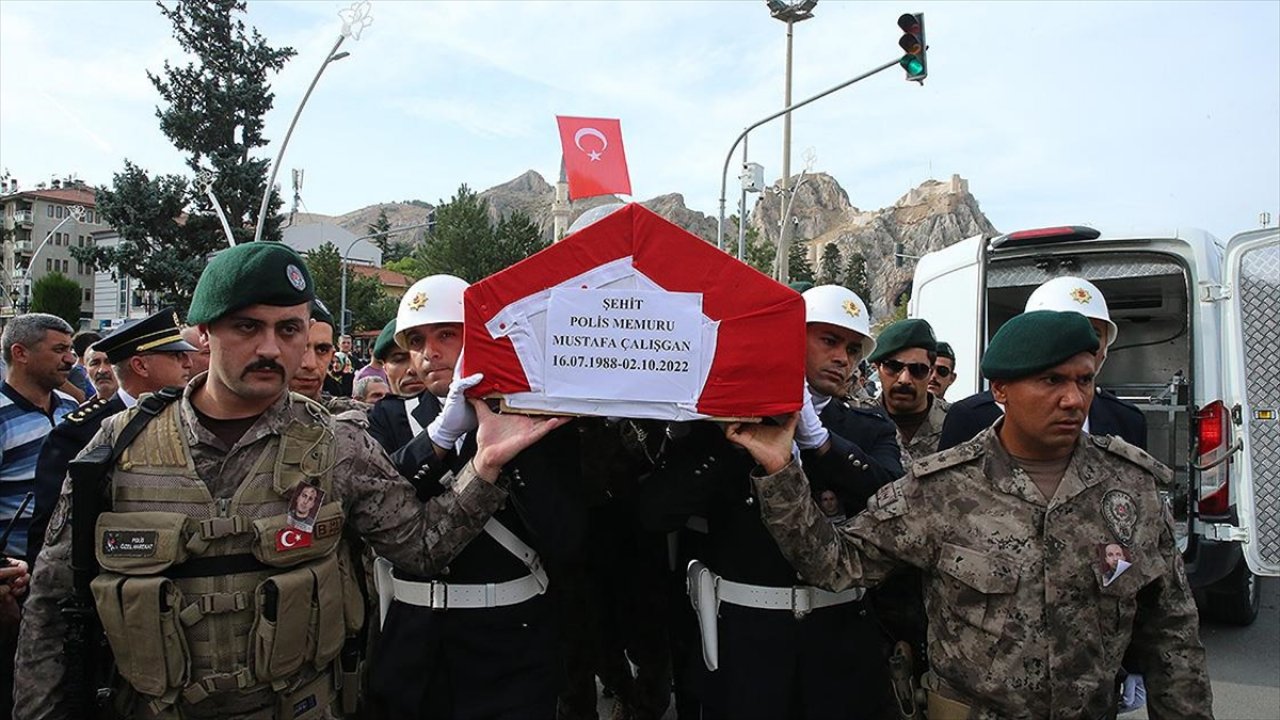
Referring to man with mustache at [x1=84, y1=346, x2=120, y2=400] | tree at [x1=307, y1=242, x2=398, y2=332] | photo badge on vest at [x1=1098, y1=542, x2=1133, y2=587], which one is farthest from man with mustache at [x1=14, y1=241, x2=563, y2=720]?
tree at [x1=307, y1=242, x2=398, y2=332]

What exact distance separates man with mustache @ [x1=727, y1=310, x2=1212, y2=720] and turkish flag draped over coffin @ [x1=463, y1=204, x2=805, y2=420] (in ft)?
0.64

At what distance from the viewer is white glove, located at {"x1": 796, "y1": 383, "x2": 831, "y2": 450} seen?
2584 millimetres

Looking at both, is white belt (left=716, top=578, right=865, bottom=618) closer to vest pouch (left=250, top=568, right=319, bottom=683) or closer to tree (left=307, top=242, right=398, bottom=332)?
vest pouch (left=250, top=568, right=319, bottom=683)

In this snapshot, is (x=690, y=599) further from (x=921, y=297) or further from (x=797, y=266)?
(x=797, y=266)

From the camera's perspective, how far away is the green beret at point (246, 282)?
2.27m

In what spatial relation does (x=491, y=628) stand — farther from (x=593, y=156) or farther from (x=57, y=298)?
(x=57, y=298)

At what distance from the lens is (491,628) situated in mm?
2686

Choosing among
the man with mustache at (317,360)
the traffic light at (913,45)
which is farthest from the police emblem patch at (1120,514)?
the traffic light at (913,45)

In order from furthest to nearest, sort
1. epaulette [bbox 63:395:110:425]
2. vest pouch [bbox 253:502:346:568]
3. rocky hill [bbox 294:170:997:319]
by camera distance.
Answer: rocky hill [bbox 294:170:997:319] → epaulette [bbox 63:395:110:425] → vest pouch [bbox 253:502:346:568]

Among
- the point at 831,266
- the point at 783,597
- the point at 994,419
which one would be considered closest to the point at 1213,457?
the point at 994,419

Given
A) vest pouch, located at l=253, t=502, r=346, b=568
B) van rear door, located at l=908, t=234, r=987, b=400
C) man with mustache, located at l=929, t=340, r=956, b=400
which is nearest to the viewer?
vest pouch, located at l=253, t=502, r=346, b=568

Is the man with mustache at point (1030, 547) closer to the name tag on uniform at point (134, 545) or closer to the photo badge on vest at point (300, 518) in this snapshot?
the photo badge on vest at point (300, 518)

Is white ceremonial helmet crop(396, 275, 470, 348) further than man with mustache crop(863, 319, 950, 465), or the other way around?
man with mustache crop(863, 319, 950, 465)

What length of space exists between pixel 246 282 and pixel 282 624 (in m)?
0.94
